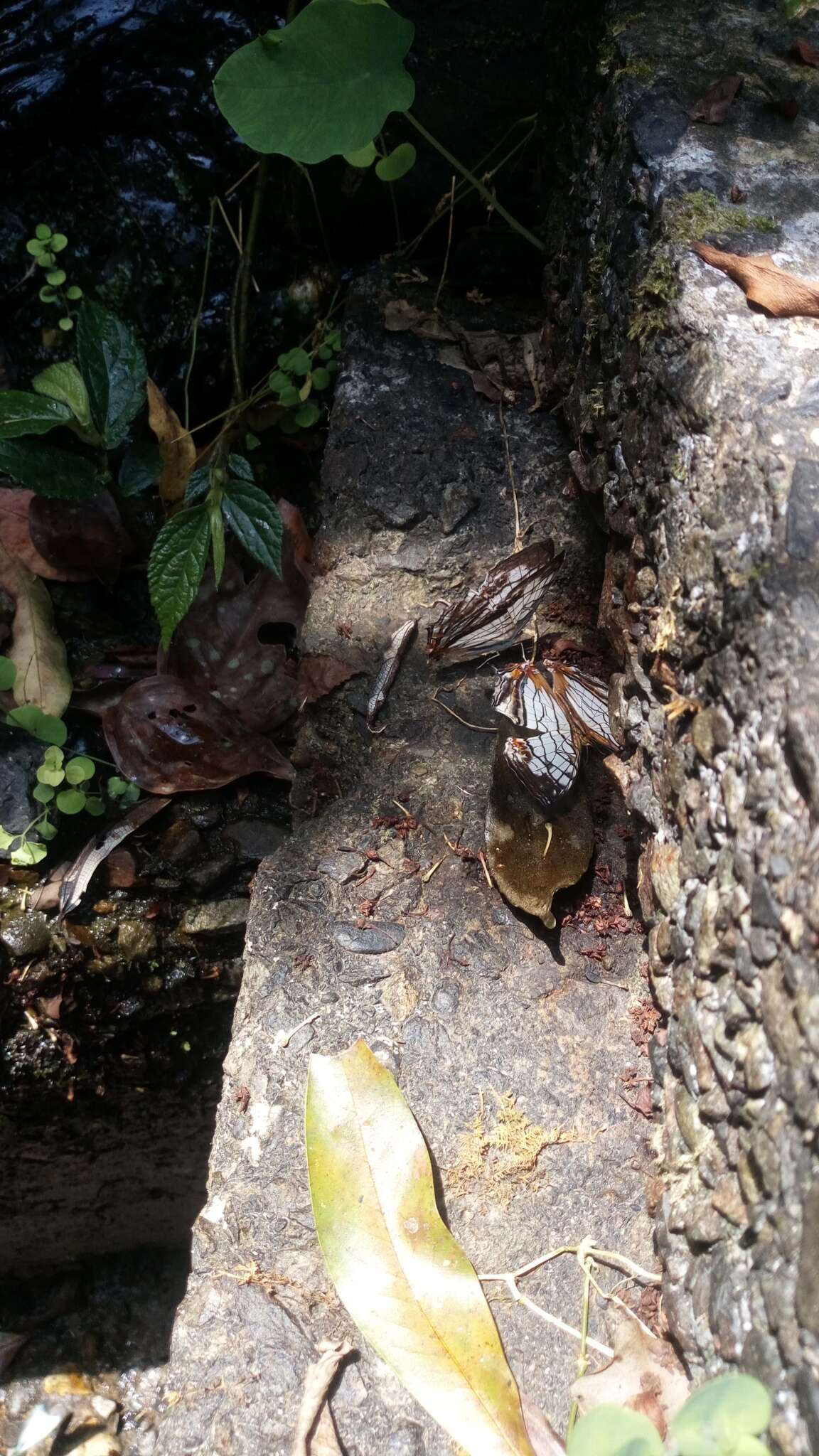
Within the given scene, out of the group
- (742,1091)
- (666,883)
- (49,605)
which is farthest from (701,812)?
(49,605)

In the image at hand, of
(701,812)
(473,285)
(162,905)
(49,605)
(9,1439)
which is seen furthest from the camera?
(9,1439)

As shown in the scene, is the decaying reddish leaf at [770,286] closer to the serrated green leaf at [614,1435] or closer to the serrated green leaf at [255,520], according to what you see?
the serrated green leaf at [255,520]

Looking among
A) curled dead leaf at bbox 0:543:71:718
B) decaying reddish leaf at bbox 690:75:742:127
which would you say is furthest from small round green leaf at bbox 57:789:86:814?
decaying reddish leaf at bbox 690:75:742:127

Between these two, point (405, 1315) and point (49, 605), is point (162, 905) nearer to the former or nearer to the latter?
point (49, 605)

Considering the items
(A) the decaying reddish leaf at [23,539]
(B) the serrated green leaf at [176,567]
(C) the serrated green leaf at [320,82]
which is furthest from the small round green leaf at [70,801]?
(C) the serrated green leaf at [320,82]

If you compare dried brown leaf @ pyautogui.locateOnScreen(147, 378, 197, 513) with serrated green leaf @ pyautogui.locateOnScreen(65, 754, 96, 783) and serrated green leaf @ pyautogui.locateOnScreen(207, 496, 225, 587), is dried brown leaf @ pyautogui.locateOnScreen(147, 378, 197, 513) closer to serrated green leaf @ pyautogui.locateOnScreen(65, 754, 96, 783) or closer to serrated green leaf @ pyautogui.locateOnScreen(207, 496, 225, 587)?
Result: serrated green leaf @ pyautogui.locateOnScreen(207, 496, 225, 587)

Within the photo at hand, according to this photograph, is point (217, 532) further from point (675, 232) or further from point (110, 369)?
point (675, 232)

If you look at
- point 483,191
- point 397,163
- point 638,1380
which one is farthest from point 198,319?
point 638,1380
